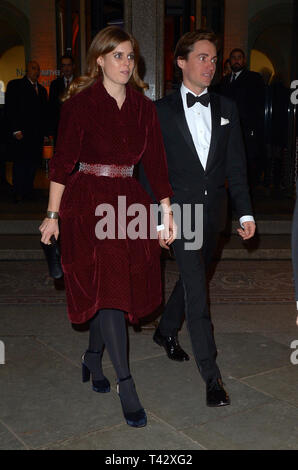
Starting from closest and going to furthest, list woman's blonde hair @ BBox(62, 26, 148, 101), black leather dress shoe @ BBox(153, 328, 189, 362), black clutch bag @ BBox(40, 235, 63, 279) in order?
woman's blonde hair @ BBox(62, 26, 148, 101)
black clutch bag @ BBox(40, 235, 63, 279)
black leather dress shoe @ BBox(153, 328, 189, 362)

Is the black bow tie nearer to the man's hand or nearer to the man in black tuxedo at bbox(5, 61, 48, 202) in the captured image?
the man's hand

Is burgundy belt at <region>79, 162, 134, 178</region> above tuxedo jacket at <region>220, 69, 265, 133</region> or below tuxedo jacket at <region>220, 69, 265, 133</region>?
below

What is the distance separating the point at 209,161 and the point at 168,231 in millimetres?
486

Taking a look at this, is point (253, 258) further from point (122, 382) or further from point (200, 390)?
point (122, 382)

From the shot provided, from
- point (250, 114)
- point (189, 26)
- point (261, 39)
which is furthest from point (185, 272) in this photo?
point (261, 39)

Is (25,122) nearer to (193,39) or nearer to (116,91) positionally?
(193,39)

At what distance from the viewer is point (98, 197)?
3.19 metres

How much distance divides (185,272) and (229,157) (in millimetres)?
740

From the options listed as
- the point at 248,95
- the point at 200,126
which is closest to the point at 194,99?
the point at 200,126


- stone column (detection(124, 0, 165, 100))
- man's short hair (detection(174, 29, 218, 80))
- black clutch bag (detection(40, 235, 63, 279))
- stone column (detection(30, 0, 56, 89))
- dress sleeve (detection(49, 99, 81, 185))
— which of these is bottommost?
black clutch bag (detection(40, 235, 63, 279))

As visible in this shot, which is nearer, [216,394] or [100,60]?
[100,60]

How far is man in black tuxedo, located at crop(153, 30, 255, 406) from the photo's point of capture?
137 inches

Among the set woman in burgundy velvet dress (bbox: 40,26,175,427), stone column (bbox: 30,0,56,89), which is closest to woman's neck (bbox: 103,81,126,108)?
woman in burgundy velvet dress (bbox: 40,26,175,427)

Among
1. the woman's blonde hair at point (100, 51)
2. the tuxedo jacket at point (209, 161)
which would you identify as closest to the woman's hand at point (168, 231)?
the tuxedo jacket at point (209, 161)
